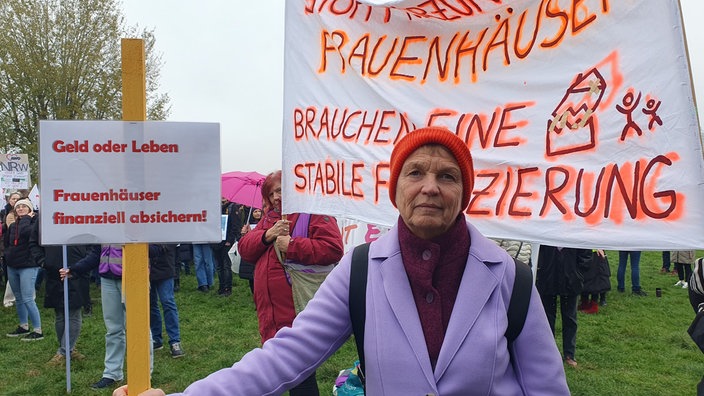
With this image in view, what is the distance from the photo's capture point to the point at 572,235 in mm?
2600

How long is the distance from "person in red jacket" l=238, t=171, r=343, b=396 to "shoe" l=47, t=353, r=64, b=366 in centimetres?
378

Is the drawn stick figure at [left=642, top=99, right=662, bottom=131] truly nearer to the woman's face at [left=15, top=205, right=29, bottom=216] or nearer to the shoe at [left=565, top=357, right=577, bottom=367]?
the shoe at [left=565, top=357, right=577, bottom=367]

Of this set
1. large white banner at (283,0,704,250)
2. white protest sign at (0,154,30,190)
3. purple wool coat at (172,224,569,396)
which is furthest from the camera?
white protest sign at (0,154,30,190)

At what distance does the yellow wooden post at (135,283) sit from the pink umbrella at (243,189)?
8.73 m

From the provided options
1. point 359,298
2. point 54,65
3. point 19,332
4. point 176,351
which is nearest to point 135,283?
point 359,298

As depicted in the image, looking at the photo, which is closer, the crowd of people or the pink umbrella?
the crowd of people

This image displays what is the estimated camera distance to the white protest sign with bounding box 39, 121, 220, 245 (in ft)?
7.05

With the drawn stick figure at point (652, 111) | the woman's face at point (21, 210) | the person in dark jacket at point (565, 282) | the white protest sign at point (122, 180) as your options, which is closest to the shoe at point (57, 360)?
the woman's face at point (21, 210)

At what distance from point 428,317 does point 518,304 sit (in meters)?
0.25

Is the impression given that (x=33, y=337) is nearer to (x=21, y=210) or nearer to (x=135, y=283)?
(x=21, y=210)

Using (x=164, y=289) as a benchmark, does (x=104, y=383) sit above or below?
below

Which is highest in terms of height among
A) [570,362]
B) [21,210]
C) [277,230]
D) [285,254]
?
[277,230]

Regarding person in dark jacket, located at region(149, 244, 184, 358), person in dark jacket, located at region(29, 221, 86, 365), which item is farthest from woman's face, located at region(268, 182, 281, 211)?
person in dark jacket, located at region(29, 221, 86, 365)

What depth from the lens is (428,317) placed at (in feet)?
5.41
